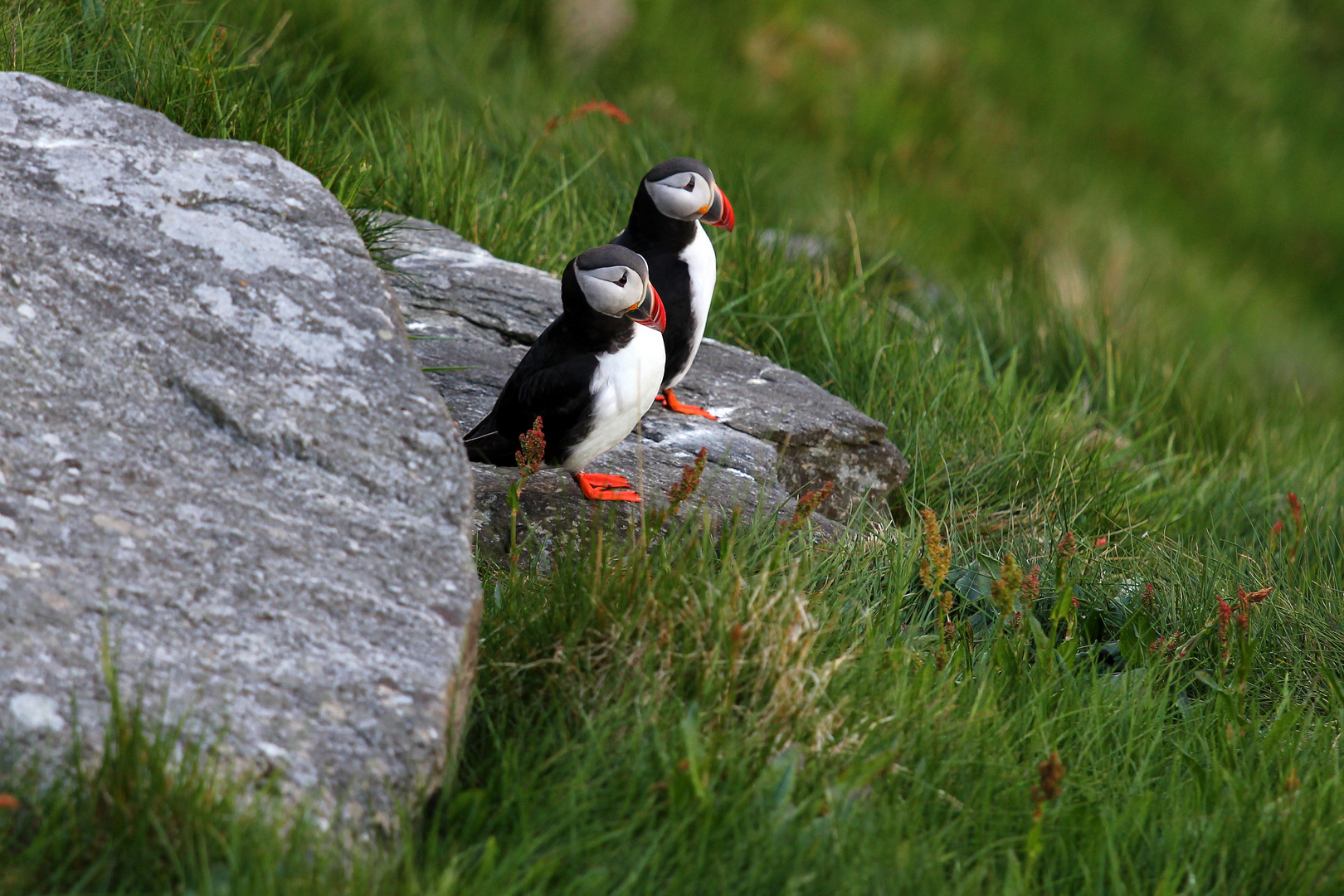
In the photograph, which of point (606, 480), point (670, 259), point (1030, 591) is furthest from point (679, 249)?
point (1030, 591)

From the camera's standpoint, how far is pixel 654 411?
11.2ft

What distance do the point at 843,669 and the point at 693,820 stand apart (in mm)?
483

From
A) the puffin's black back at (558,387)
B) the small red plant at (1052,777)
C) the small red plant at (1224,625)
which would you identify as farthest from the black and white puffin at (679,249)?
the small red plant at (1052,777)

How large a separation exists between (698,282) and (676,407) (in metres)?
0.39

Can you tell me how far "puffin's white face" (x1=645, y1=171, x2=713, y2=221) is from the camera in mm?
3406

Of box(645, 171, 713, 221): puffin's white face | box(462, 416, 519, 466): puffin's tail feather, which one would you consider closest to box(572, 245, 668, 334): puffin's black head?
box(462, 416, 519, 466): puffin's tail feather

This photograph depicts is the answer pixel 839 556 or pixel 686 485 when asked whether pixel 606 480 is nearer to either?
pixel 839 556

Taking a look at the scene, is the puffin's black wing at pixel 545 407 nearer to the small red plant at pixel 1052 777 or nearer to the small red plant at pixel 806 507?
the small red plant at pixel 806 507

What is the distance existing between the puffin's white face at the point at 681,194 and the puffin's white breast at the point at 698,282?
0.28 feet

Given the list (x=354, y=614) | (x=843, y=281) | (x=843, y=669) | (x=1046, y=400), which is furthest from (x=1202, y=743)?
(x=843, y=281)

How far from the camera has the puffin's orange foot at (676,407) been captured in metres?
3.41

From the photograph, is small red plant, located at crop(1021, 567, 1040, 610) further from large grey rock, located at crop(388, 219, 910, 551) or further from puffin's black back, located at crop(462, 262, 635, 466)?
puffin's black back, located at crop(462, 262, 635, 466)

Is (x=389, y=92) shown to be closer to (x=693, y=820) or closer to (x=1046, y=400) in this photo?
(x=1046, y=400)

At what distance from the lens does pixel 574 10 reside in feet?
22.4
